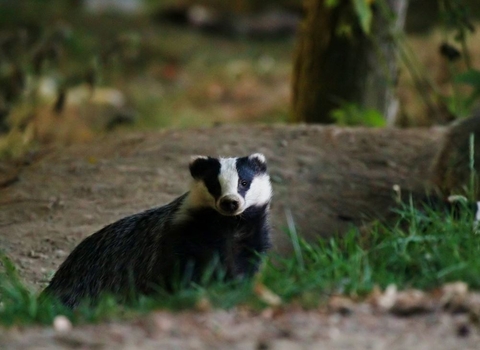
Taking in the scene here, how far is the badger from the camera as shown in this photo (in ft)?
14.1

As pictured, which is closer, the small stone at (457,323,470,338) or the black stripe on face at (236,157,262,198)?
the small stone at (457,323,470,338)

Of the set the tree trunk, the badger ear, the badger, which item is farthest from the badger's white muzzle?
the tree trunk

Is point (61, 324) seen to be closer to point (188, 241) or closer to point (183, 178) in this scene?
point (188, 241)

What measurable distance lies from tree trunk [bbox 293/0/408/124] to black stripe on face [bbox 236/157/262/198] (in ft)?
9.70

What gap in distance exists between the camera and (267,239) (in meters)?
4.62

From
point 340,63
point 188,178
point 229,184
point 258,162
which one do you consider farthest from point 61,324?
point 340,63

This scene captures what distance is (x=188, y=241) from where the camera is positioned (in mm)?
4367

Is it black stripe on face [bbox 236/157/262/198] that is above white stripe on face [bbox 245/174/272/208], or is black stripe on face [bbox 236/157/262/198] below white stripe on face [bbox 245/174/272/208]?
above

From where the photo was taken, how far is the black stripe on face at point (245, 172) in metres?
4.44

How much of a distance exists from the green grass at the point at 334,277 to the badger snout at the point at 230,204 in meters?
0.36

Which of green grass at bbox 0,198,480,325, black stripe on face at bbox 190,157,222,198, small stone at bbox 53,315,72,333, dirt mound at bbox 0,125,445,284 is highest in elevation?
black stripe on face at bbox 190,157,222,198

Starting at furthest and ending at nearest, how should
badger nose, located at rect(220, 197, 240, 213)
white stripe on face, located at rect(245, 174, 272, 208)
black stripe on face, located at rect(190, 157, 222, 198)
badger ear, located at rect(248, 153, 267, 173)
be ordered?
1. badger ear, located at rect(248, 153, 267, 173)
2. white stripe on face, located at rect(245, 174, 272, 208)
3. black stripe on face, located at rect(190, 157, 222, 198)
4. badger nose, located at rect(220, 197, 240, 213)

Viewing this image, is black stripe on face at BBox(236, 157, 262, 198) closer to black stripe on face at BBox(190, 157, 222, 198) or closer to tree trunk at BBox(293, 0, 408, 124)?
black stripe on face at BBox(190, 157, 222, 198)

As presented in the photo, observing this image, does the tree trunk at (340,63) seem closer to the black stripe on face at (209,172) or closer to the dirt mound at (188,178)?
the dirt mound at (188,178)
